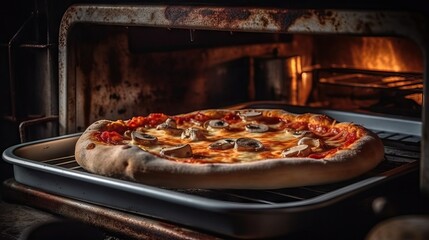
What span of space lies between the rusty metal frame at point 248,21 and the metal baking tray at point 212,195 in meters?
0.30

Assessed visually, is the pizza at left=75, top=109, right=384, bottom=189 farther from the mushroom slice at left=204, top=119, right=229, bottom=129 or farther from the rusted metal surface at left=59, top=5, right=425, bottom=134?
the rusted metal surface at left=59, top=5, right=425, bottom=134

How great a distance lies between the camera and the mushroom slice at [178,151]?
2.50 meters

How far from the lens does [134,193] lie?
7.27 ft

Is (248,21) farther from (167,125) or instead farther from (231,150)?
(167,125)

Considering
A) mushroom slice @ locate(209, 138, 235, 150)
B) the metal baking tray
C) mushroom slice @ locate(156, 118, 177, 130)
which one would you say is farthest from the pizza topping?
the metal baking tray

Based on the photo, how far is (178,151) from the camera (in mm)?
2506

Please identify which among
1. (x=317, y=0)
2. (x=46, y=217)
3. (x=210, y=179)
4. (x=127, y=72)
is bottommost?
(x=46, y=217)

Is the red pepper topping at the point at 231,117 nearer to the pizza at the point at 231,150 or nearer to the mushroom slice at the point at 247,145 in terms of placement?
the pizza at the point at 231,150

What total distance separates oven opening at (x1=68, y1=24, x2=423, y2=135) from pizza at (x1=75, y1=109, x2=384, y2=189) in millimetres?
406

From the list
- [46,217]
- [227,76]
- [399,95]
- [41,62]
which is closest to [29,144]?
[46,217]

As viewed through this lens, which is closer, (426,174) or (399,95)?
(426,174)

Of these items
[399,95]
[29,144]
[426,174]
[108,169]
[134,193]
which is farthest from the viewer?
[399,95]

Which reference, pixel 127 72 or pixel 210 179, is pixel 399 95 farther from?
pixel 210 179

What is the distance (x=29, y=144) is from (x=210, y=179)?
0.92 metres
